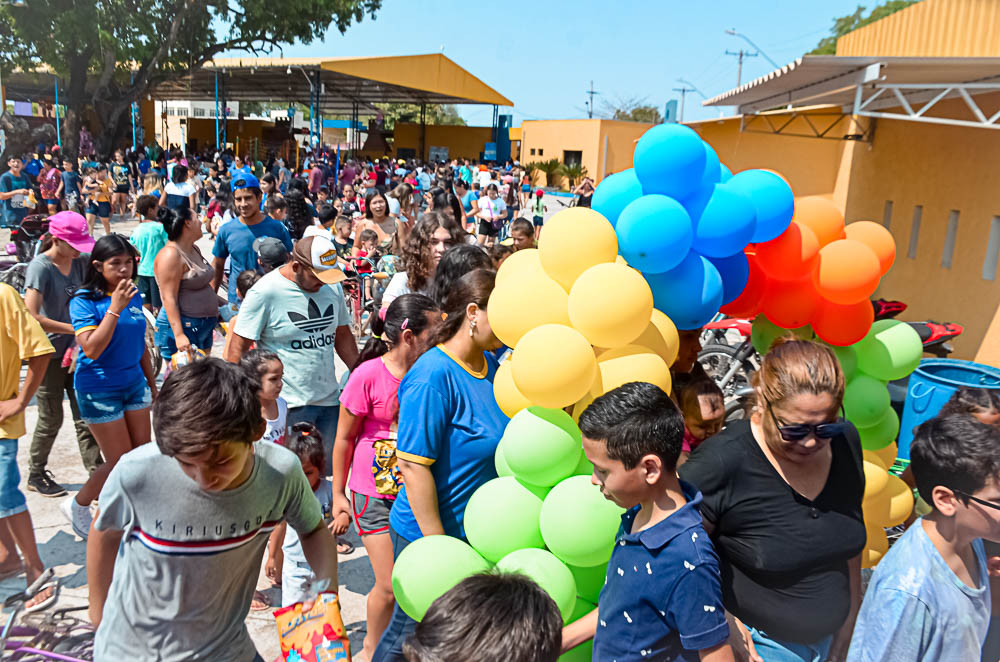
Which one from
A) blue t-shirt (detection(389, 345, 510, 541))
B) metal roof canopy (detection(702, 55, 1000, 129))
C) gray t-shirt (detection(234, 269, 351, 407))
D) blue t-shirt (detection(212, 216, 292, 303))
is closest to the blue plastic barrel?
metal roof canopy (detection(702, 55, 1000, 129))

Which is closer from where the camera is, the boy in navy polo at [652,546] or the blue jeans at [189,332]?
the boy in navy polo at [652,546]

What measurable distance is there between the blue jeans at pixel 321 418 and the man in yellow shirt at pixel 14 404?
3.81 ft

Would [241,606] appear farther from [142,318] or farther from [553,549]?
[142,318]

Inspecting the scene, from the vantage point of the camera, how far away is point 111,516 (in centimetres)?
186

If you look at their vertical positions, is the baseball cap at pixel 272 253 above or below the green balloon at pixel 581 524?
above

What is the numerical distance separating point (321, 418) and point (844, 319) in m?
2.67

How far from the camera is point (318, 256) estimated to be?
3.74 m

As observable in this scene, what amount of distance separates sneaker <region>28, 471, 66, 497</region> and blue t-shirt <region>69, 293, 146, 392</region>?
1.18m

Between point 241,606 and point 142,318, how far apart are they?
2.55 metres

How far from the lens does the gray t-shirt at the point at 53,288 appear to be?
4430 mm

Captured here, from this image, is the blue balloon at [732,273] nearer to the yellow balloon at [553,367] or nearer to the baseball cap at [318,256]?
the yellow balloon at [553,367]

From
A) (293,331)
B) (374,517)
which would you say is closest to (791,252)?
(374,517)

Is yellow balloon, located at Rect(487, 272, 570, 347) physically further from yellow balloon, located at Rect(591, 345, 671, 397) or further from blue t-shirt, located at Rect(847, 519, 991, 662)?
blue t-shirt, located at Rect(847, 519, 991, 662)

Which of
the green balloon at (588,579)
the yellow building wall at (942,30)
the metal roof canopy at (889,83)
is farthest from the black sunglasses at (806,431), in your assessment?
the yellow building wall at (942,30)
